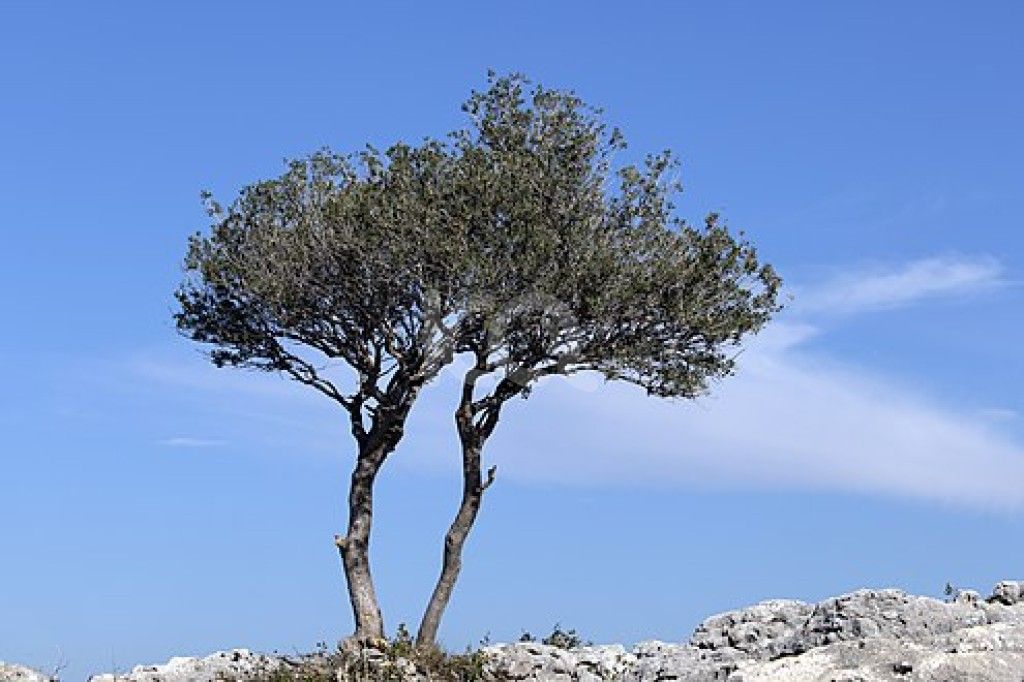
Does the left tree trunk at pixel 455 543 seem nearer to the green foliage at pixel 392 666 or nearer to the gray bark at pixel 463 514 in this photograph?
the gray bark at pixel 463 514

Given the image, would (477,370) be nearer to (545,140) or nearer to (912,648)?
(545,140)

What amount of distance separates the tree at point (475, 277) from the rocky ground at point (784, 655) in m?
4.23

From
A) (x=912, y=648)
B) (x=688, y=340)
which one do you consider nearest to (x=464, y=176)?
(x=688, y=340)

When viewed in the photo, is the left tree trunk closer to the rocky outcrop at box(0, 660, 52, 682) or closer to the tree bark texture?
the tree bark texture

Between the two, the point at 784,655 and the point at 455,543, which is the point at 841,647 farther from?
the point at 455,543

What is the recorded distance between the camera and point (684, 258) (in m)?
29.2

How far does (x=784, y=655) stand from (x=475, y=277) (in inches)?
599

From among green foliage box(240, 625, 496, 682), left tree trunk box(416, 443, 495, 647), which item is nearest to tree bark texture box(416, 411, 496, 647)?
left tree trunk box(416, 443, 495, 647)

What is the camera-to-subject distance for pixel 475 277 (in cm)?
2803

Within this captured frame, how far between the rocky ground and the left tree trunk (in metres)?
2.75

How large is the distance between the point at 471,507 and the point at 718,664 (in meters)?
15.1

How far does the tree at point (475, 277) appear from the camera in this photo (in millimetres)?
28078

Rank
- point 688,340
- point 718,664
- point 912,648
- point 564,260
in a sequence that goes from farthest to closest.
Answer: point 688,340
point 564,260
point 718,664
point 912,648

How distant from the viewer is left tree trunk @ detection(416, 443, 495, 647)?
28.4 m
